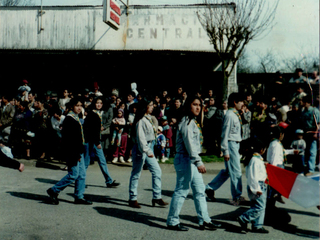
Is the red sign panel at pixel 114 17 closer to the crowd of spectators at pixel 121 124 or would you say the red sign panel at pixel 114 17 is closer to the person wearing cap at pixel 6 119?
the crowd of spectators at pixel 121 124

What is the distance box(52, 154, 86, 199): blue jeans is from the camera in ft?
22.1

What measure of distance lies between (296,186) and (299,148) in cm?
537

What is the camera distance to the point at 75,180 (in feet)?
22.4

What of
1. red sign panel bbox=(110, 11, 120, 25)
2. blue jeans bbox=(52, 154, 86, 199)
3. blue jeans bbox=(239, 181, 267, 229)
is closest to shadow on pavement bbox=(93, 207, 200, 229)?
blue jeans bbox=(52, 154, 86, 199)

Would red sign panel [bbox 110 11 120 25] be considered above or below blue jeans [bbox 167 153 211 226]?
above

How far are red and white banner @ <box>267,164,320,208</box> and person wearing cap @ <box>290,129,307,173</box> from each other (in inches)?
192

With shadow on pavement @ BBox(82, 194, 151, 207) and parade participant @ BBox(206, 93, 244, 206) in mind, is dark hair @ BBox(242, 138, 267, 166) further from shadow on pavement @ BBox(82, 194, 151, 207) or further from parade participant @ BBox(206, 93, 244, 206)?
shadow on pavement @ BBox(82, 194, 151, 207)

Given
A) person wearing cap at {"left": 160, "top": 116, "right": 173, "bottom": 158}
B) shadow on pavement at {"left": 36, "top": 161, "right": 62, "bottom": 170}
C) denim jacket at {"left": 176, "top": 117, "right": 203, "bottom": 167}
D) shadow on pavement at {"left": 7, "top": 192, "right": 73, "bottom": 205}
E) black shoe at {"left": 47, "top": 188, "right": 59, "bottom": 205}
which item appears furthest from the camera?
person wearing cap at {"left": 160, "top": 116, "right": 173, "bottom": 158}

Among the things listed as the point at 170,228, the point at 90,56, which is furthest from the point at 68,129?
the point at 90,56

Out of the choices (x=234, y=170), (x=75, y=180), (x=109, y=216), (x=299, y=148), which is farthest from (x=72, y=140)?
(x=299, y=148)

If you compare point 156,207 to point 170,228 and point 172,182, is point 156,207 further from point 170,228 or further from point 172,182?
point 172,182

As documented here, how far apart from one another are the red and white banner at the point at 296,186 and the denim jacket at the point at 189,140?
1053 mm

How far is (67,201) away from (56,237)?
193 cm

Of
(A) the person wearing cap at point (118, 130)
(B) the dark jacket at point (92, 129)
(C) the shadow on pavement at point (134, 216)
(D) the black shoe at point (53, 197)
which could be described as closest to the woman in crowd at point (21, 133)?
(A) the person wearing cap at point (118, 130)
